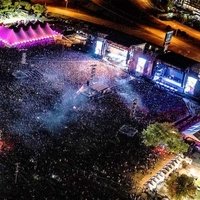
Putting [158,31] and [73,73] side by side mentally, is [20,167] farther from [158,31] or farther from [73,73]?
[158,31]

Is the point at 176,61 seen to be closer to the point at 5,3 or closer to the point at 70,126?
the point at 70,126

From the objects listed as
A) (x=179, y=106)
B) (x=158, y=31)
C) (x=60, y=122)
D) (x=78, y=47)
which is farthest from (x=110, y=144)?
(x=158, y=31)

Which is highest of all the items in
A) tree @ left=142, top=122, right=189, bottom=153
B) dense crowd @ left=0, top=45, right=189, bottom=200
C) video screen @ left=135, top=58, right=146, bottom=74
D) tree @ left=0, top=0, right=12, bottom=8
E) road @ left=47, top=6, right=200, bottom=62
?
tree @ left=0, top=0, right=12, bottom=8

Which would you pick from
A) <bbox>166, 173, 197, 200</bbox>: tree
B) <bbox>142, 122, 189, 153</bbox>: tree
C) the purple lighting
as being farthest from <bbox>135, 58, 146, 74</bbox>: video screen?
<bbox>166, 173, 197, 200</bbox>: tree

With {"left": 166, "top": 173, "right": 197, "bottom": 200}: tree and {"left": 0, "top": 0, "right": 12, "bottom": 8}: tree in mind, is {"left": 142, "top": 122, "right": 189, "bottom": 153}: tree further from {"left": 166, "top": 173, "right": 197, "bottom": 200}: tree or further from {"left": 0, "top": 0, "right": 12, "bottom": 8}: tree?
{"left": 0, "top": 0, "right": 12, "bottom": 8}: tree

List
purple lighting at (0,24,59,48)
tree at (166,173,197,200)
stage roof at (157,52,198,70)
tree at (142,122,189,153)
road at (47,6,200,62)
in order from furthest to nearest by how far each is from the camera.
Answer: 1. road at (47,6,200,62)
2. purple lighting at (0,24,59,48)
3. stage roof at (157,52,198,70)
4. tree at (142,122,189,153)
5. tree at (166,173,197,200)

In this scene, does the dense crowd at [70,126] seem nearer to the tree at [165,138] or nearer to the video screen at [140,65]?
the tree at [165,138]

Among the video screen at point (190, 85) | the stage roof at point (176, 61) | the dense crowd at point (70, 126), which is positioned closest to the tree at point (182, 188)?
the dense crowd at point (70, 126)
